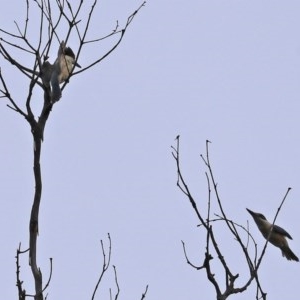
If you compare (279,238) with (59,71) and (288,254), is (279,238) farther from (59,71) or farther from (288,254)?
(59,71)

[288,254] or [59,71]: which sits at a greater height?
[59,71]

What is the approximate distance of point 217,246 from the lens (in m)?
3.76

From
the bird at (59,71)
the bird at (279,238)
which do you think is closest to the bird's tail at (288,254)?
the bird at (279,238)

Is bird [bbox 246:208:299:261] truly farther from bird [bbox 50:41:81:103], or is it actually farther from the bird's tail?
bird [bbox 50:41:81:103]

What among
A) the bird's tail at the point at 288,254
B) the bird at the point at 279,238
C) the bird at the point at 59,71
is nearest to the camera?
the bird at the point at 59,71

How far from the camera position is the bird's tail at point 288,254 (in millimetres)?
6738

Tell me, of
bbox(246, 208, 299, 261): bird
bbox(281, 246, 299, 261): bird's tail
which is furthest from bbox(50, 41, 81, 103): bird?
bbox(281, 246, 299, 261): bird's tail

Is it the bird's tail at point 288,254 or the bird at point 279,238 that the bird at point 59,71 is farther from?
the bird's tail at point 288,254

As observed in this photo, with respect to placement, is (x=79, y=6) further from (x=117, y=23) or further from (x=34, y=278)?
(x=34, y=278)

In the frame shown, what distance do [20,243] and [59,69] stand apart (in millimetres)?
3069

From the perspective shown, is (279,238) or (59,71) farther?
(279,238)

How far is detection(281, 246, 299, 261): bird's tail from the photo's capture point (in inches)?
265

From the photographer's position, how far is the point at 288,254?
6.76 m

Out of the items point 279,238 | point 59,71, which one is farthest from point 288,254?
point 59,71
